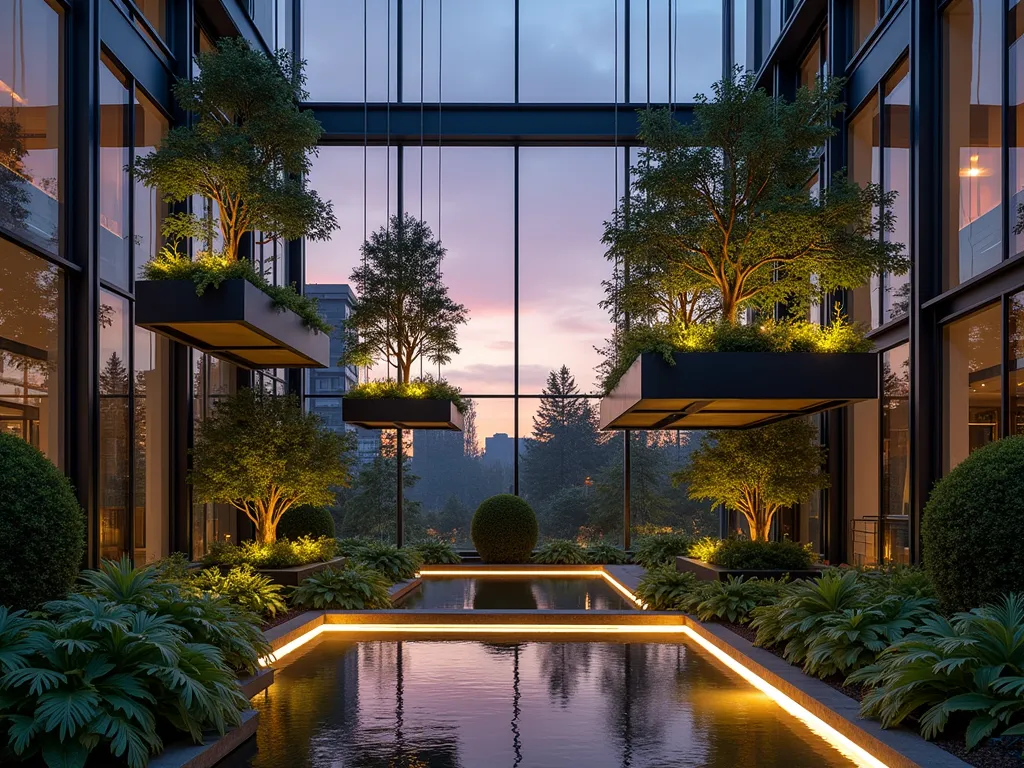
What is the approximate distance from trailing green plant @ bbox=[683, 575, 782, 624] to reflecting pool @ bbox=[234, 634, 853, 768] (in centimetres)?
96

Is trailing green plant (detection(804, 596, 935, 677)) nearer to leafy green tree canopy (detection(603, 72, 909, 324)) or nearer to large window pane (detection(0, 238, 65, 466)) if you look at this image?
leafy green tree canopy (detection(603, 72, 909, 324))

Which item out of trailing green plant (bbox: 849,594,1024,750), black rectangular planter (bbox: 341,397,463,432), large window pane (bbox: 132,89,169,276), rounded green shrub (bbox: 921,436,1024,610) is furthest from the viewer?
black rectangular planter (bbox: 341,397,463,432)

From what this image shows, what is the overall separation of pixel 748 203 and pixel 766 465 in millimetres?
4017

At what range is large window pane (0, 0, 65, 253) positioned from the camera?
923 cm

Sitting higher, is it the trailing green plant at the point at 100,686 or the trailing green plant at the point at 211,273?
the trailing green plant at the point at 211,273

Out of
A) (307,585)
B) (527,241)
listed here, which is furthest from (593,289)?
(307,585)

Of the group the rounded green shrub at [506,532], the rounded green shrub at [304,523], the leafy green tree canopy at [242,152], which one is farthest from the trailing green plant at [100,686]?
the rounded green shrub at [506,532]

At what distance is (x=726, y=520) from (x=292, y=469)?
33.3 ft

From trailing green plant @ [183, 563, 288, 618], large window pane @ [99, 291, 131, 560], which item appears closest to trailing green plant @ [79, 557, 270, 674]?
trailing green plant @ [183, 563, 288, 618]

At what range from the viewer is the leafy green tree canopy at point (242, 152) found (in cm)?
1184

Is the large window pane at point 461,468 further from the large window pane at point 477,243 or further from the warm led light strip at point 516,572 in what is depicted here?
the warm led light strip at point 516,572

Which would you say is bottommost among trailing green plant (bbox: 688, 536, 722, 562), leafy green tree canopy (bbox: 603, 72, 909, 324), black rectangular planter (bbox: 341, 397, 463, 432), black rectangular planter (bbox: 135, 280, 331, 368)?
trailing green plant (bbox: 688, 536, 722, 562)

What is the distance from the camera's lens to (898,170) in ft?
42.5

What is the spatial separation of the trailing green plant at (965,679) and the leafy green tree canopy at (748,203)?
6.15m
